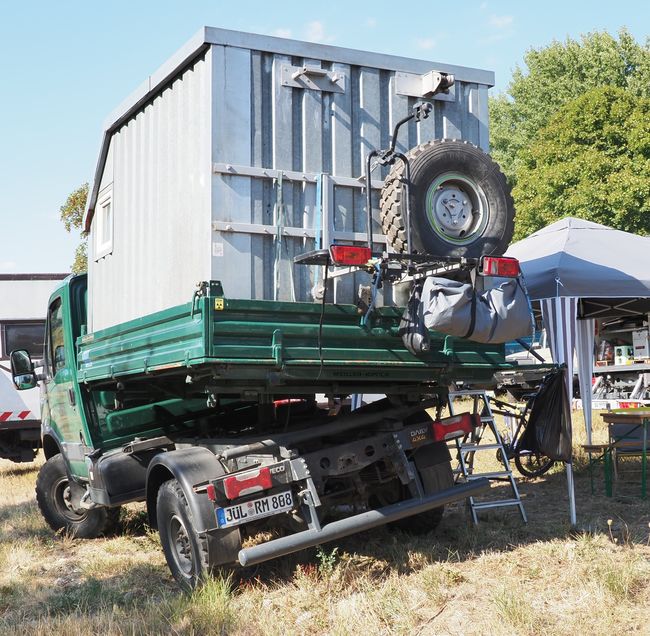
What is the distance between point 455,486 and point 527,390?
5.92 meters

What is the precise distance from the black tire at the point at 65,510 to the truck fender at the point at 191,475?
1.66 meters

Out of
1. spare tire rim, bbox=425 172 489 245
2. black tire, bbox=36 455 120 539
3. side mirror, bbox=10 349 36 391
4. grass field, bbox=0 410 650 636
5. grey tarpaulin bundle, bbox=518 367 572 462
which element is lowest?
grass field, bbox=0 410 650 636

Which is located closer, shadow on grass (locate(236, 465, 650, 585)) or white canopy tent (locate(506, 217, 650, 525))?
shadow on grass (locate(236, 465, 650, 585))

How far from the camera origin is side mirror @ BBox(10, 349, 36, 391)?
325 inches

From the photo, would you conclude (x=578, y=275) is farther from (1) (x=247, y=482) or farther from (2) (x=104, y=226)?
(1) (x=247, y=482)

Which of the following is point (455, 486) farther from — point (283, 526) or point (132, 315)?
point (132, 315)

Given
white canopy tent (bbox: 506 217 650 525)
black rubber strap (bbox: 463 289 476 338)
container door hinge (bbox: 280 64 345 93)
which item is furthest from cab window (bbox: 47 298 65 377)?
white canopy tent (bbox: 506 217 650 525)

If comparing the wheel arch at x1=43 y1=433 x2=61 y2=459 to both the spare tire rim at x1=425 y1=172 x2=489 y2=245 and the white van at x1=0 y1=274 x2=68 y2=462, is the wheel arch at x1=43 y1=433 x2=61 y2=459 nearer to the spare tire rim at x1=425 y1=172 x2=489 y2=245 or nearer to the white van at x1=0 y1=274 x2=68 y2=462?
the spare tire rim at x1=425 y1=172 x2=489 y2=245

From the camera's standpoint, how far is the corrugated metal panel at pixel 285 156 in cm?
559

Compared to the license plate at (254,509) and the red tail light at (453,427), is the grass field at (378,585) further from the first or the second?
the red tail light at (453,427)

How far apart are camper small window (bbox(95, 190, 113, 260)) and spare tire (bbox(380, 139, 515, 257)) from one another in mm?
2731

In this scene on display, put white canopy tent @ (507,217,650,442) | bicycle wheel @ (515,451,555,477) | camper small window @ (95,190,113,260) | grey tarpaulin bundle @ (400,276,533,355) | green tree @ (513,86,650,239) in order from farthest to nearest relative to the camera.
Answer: green tree @ (513,86,650,239), white canopy tent @ (507,217,650,442), bicycle wheel @ (515,451,555,477), camper small window @ (95,190,113,260), grey tarpaulin bundle @ (400,276,533,355)

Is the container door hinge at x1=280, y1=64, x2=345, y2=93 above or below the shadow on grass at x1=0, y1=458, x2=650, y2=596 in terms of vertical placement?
above

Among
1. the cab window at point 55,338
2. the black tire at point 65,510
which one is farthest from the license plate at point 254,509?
the cab window at point 55,338
